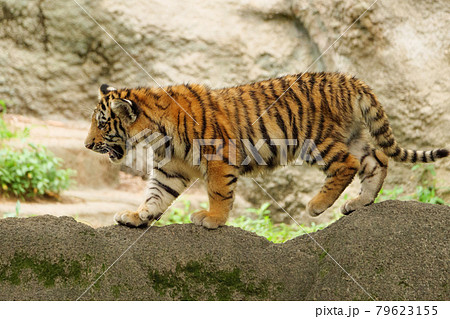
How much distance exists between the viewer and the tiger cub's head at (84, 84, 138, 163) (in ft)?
12.3

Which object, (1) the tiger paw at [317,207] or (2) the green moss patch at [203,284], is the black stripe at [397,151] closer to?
(1) the tiger paw at [317,207]

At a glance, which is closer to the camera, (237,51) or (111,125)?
(111,125)

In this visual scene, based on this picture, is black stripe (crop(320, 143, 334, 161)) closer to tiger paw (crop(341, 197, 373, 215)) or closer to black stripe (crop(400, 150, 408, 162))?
tiger paw (crop(341, 197, 373, 215))

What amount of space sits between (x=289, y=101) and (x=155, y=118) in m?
0.99

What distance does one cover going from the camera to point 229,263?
3158 millimetres

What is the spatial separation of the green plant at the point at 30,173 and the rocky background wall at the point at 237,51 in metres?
0.88

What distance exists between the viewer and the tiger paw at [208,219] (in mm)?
3455

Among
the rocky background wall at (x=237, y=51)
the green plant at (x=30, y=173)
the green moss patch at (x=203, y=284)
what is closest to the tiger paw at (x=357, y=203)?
the green moss patch at (x=203, y=284)

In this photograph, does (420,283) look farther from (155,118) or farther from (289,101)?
(155,118)

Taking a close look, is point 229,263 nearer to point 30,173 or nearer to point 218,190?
point 218,190

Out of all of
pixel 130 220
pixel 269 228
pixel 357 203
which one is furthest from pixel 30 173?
pixel 357 203

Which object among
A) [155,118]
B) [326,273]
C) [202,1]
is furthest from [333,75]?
[202,1]

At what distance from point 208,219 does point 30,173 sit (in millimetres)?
3964

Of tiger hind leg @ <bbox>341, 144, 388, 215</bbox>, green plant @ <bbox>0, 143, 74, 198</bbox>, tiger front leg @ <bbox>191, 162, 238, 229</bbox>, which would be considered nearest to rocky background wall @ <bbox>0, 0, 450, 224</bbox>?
green plant @ <bbox>0, 143, 74, 198</bbox>
